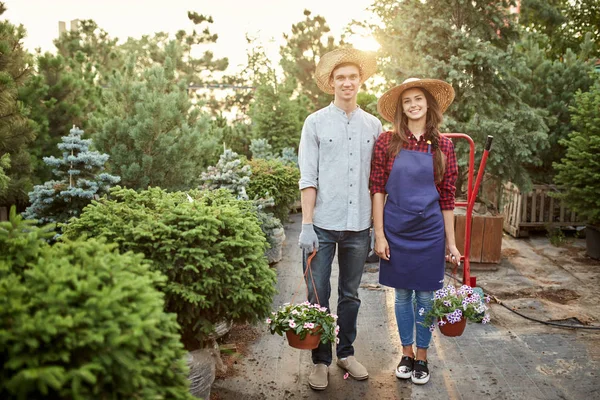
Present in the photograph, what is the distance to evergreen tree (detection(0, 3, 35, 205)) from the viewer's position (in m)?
4.91

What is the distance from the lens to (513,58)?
691cm

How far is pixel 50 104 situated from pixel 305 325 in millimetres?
5262

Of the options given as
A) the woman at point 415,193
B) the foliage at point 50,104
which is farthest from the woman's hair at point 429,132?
the foliage at point 50,104

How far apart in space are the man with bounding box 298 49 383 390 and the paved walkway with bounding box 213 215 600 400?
344 mm

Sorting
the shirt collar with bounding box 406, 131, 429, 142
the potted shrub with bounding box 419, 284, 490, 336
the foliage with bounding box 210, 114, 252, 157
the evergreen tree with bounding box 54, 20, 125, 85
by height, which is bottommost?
the potted shrub with bounding box 419, 284, 490, 336

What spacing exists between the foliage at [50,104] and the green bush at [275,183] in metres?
2.32

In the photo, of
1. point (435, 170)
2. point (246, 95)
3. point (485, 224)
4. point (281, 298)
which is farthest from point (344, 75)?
point (246, 95)

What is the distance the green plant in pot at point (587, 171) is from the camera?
6715mm

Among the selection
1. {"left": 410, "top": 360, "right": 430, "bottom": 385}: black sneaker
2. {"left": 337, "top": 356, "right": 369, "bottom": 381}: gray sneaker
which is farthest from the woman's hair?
{"left": 337, "top": 356, "right": 369, "bottom": 381}: gray sneaker

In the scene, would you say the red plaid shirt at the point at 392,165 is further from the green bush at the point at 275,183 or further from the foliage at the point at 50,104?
the foliage at the point at 50,104

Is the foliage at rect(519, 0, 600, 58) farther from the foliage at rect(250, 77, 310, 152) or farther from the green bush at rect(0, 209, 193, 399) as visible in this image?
the green bush at rect(0, 209, 193, 399)

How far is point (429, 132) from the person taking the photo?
3.43 m

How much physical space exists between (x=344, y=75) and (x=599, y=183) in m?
4.90

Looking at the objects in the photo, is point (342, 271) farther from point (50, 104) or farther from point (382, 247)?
point (50, 104)
